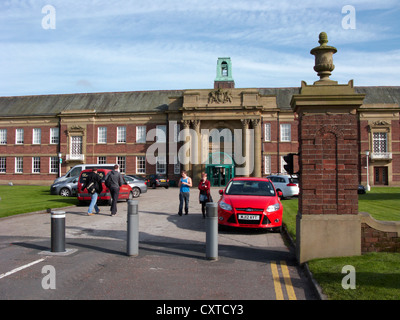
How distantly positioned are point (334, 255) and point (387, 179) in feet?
144

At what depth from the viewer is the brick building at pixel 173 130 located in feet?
152

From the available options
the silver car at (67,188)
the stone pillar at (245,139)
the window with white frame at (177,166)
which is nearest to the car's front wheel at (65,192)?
the silver car at (67,188)

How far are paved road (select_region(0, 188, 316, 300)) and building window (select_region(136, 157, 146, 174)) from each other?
38.9m

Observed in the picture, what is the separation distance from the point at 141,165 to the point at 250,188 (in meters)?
38.9

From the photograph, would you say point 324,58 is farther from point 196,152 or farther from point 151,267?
point 196,152

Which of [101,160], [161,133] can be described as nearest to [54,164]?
[101,160]

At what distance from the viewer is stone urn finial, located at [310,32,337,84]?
741cm

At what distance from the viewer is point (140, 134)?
165 feet

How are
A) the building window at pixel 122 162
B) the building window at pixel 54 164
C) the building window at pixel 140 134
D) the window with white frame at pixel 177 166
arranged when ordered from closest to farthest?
1. the window with white frame at pixel 177 166
2. the building window at pixel 140 134
3. the building window at pixel 122 162
4. the building window at pixel 54 164

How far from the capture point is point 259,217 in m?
10.7

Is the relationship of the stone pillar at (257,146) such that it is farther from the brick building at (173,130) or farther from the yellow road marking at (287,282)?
the yellow road marking at (287,282)

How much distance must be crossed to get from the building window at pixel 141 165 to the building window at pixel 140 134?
229 cm

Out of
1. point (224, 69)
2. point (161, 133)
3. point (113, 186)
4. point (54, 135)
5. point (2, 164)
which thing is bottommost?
point (113, 186)
